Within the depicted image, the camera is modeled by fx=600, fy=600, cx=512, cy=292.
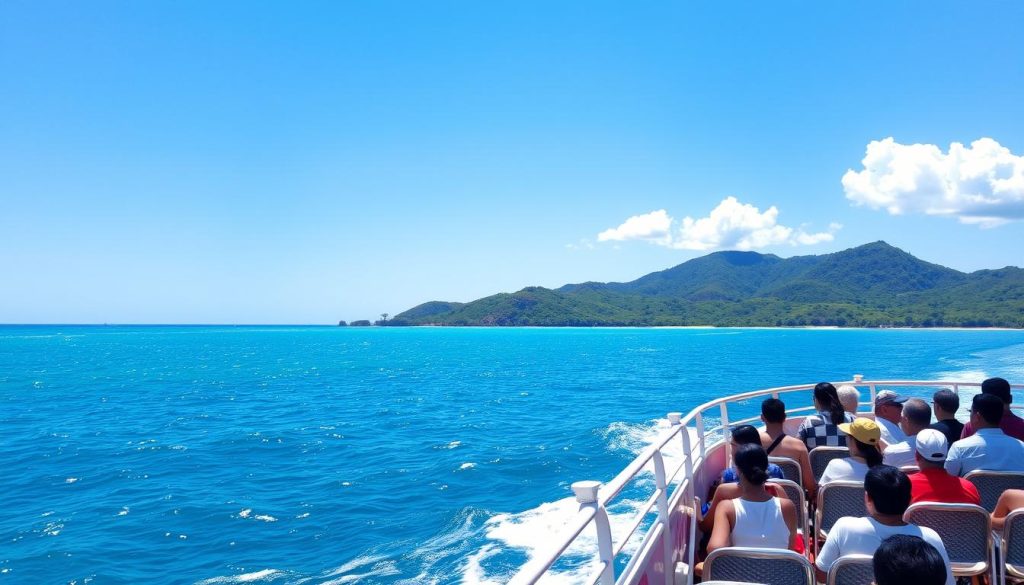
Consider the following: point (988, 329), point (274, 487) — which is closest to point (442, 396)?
point (274, 487)

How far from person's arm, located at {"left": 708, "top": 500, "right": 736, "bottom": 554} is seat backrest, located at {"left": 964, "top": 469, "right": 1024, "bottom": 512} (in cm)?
220

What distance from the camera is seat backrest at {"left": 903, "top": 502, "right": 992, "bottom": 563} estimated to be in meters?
3.90

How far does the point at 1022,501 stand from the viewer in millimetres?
4305

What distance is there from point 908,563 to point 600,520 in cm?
124

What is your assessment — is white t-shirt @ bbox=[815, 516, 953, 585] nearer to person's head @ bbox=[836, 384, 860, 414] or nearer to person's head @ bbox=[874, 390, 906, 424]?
person's head @ bbox=[874, 390, 906, 424]

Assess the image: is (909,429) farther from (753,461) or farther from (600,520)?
(600,520)

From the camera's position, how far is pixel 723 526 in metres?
4.11

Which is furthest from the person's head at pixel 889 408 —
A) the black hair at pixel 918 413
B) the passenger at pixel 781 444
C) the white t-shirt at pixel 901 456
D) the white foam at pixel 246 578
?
the white foam at pixel 246 578

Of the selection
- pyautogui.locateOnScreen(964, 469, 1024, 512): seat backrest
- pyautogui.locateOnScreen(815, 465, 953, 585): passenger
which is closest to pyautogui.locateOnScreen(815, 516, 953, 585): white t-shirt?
pyautogui.locateOnScreen(815, 465, 953, 585): passenger

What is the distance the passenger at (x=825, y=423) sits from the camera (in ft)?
20.6

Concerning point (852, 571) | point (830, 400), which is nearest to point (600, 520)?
point (852, 571)

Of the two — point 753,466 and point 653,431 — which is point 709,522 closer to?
point 753,466

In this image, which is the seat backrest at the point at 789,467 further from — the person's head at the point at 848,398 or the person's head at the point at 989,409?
the person's head at the point at 848,398

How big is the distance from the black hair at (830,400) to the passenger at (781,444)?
693 mm
